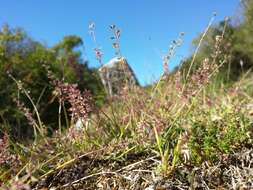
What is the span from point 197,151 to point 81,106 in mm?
727

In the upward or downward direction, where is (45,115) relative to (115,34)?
upward

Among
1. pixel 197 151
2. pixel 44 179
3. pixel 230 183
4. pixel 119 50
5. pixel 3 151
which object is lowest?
pixel 230 183

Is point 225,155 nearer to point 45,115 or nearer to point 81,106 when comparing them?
point 81,106

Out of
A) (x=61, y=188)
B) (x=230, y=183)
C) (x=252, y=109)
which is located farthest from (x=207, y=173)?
(x=252, y=109)

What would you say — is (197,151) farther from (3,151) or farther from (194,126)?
(3,151)

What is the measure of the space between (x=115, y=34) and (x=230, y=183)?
43.5 inches

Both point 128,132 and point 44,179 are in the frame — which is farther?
point 128,132

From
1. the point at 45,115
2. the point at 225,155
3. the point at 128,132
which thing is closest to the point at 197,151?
the point at 225,155

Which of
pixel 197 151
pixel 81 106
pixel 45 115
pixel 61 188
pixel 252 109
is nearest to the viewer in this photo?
pixel 61 188

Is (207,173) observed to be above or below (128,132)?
below

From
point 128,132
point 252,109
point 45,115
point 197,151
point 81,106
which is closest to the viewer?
point 197,151

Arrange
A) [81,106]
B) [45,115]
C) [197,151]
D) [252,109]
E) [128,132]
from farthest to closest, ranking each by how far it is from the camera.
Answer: [45,115]
[252,109]
[128,132]
[81,106]
[197,151]

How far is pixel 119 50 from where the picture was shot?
9.08 feet

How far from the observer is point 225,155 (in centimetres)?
244
